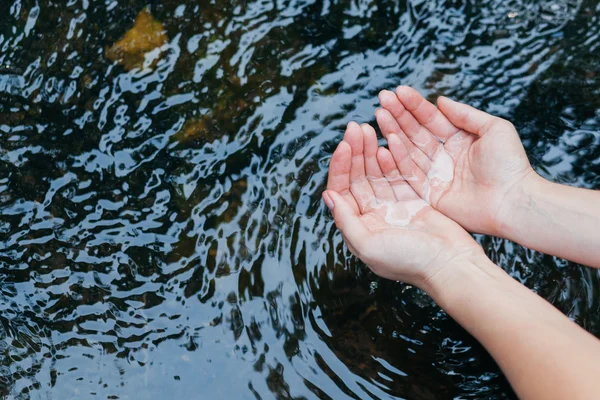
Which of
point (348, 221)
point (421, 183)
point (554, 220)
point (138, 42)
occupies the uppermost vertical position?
point (138, 42)

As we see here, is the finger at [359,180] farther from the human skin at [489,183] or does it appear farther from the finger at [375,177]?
the human skin at [489,183]

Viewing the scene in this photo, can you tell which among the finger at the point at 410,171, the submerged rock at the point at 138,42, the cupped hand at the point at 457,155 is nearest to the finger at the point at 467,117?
the cupped hand at the point at 457,155

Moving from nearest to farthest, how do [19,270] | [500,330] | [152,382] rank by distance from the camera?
1. [500,330]
2. [152,382]
3. [19,270]

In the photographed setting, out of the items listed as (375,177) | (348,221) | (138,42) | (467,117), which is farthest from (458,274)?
(138,42)

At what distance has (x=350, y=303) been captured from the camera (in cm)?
280

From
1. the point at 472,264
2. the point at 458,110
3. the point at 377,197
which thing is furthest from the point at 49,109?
the point at 472,264

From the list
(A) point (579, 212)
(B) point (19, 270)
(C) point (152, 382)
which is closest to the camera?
(A) point (579, 212)

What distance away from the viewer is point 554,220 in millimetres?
2500

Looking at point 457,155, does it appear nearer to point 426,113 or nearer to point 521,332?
point 426,113

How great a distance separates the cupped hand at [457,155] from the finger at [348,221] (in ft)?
1.30

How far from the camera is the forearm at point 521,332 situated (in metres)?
1.86

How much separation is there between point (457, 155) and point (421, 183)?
223 millimetres

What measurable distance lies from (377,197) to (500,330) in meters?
0.91

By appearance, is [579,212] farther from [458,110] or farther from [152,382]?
[152,382]
